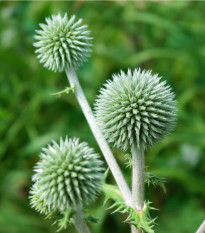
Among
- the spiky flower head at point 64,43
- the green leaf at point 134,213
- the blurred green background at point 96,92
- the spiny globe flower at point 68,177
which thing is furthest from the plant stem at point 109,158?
the blurred green background at point 96,92

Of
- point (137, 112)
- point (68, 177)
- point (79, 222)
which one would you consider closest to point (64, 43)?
point (137, 112)

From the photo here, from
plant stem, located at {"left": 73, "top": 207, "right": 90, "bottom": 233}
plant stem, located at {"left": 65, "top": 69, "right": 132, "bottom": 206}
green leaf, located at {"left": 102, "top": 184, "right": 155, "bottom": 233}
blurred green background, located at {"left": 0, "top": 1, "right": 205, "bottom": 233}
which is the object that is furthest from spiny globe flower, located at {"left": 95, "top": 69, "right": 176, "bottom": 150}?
blurred green background, located at {"left": 0, "top": 1, "right": 205, "bottom": 233}

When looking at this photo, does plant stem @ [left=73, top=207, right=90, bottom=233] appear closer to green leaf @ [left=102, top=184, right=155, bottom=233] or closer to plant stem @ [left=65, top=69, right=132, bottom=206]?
green leaf @ [left=102, top=184, right=155, bottom=233]

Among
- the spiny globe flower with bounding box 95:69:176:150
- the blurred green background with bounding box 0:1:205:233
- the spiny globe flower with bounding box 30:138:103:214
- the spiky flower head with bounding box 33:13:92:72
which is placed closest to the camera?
the spiny globe flower with bounding box 30:138:103:214

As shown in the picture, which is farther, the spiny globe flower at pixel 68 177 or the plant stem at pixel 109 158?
the plant stem at pixel 109 158

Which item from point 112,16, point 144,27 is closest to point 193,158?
point 144,27

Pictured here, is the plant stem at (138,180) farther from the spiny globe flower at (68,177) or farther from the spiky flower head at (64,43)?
the spiky flower head at (64,43)

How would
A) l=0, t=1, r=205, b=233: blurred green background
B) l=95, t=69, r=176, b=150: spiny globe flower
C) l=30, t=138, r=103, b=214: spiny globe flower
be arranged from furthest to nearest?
l=0, t=1, r=205, b=233: blurred green background < l=95, t=69, r=176, b=150: spiny globe flower < l=30, t=138, r=103, b=214: spiny globe flower

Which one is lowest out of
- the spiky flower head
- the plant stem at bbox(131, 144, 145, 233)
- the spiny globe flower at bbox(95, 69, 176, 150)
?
the plant stem at bbox(131, 144, 145, 233)
